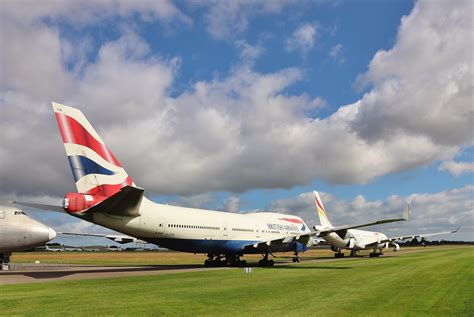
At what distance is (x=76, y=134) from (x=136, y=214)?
22.3 ft

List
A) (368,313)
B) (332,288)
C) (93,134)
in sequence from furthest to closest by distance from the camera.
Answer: (93,134) < (332,288) < (368,313)

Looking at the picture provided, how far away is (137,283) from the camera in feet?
68.0

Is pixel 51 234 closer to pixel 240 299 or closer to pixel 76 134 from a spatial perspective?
pixel 76 134

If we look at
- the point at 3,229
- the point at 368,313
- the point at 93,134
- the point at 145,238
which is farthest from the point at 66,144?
the point at 368,313

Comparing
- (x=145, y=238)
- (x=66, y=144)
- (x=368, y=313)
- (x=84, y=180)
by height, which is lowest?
(x=368, y=313)

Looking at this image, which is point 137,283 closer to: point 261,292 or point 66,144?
point 261,292

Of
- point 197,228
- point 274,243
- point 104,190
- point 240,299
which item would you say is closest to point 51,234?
point 104,190

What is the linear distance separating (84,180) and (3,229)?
567cm

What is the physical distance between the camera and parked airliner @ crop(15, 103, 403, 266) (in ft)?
86.8

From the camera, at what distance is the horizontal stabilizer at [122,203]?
25050mm

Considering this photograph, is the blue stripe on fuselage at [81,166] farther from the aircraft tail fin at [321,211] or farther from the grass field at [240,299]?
the aircraft tail fin at [321,211]

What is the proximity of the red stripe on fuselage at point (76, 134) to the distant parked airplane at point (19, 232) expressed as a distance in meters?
5.26

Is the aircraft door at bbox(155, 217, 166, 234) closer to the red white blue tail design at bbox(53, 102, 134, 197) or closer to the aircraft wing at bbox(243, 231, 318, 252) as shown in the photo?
the red white blue tail design at bbox(53, 102, 134, 197)

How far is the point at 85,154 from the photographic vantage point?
90.3ft
